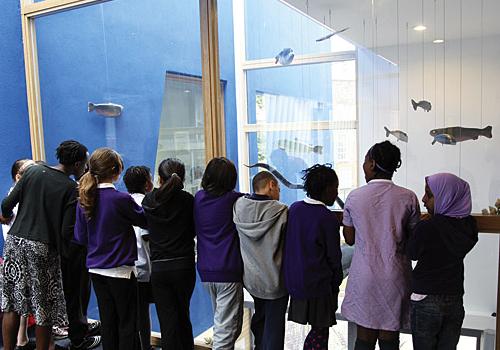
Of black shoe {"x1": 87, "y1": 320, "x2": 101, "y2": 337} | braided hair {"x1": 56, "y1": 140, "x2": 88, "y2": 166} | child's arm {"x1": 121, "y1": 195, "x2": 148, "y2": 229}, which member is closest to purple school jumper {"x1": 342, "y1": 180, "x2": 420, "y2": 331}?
child's arm {"x1": 121, "y1": 195, "x2": 148, "y2": 229}

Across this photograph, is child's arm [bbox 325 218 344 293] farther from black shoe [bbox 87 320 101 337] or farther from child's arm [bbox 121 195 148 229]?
black shoe [bbox 87 320 101 337]

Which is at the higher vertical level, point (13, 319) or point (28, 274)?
point (28, 274)

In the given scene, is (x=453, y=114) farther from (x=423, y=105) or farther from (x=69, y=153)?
(x=69, y=153)

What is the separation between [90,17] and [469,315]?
309 centimetres

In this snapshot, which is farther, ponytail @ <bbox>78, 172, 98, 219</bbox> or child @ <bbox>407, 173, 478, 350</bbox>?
ponytail @ <bbox>78, 172, 98, 219</bbox>

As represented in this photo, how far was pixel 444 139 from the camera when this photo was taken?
2178mm

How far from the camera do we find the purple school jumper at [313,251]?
199 cm

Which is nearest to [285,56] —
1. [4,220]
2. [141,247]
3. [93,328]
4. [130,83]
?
[130,83]

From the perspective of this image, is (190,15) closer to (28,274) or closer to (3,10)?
(3,10)

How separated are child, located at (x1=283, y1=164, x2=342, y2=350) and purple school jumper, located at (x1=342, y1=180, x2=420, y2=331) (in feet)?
0.39

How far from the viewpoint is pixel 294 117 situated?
2764mm

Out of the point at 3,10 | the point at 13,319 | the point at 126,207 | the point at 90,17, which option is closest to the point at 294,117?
the point at 126,207

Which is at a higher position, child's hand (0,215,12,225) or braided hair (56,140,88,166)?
braided hair (56,140,88,166)

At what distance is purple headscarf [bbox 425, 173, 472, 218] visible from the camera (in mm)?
1853
